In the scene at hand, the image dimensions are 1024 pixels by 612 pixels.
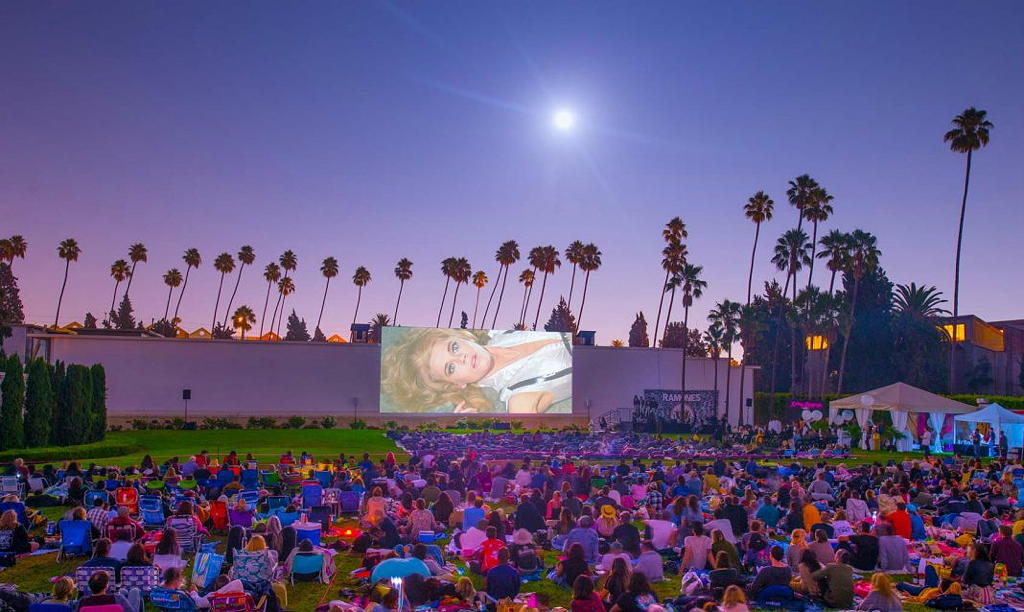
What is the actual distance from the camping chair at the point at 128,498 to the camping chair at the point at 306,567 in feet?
18.1

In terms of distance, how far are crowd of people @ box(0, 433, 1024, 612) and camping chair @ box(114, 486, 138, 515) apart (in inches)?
1.7

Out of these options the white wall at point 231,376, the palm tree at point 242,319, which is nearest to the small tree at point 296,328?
the palm tree at point 242,319

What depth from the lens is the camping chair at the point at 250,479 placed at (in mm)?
19688

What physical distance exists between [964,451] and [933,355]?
1306 inches

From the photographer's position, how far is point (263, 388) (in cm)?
5219

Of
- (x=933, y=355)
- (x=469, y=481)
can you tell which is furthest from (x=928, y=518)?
(x=933, y=355)

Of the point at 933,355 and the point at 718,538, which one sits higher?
the point at 933,355

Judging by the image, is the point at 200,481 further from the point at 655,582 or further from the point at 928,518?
the point at 928,518

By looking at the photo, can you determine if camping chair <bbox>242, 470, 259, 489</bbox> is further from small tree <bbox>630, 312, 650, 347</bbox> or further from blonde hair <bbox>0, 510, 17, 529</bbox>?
small tree <bbox>630, 312, 650, 347</bbox>

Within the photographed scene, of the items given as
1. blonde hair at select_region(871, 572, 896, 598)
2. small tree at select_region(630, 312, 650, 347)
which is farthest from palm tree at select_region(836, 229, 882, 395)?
blonde hair at select_region(871, 572, 896, 598)

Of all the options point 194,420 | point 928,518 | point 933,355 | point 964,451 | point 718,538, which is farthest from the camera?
point 933,355

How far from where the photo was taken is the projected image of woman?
5038 cm

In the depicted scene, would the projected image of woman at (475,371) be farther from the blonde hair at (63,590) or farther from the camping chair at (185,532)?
the blonde hair at (63,590)

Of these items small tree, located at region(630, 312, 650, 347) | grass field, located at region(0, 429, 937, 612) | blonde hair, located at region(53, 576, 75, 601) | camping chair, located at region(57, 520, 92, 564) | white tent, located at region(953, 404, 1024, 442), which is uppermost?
small tree, located at region(630, 312, 650, 347)
